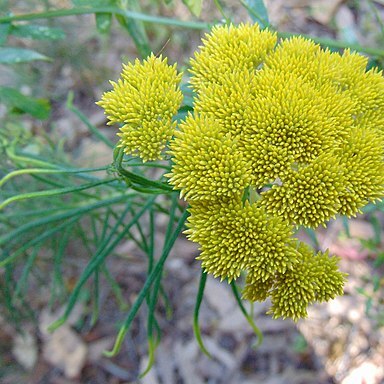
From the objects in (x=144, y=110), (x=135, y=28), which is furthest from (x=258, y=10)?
(x=144, y=110)

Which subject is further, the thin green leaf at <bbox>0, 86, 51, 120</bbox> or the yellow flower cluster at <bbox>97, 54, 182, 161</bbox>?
the thin green leaf at <bbox>0, 86, 51, 120</bbox>

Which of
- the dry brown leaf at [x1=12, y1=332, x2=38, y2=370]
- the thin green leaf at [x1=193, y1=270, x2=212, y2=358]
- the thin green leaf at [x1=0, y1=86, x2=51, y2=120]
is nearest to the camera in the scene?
the thin green leaf at [x1=193, y1=270, x2=212, y2=358]

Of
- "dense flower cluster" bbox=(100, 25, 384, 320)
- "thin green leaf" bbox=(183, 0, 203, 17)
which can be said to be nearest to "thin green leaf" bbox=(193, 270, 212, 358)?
"dense flower cluster" bbox=(100, 25, 384, 320)

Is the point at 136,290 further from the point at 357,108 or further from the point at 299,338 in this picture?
the point at 357,108

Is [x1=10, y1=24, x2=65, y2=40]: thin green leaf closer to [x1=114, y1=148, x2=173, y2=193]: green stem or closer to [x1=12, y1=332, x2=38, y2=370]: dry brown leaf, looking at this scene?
[x1=114, y1=148, x2=173, y2=193]: green stem

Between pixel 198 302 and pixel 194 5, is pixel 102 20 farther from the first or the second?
pixel 198 302

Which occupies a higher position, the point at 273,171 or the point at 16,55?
the point at 16,55

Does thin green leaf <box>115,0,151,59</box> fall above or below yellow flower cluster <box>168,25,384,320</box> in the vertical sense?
above

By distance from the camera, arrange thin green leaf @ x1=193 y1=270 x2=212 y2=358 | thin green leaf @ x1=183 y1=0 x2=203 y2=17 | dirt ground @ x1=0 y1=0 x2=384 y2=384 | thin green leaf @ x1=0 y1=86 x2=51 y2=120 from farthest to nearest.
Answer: dirt ground @ x1=0 y1=0 x2=384 y2=384 → thin green leaf @ x1=0 y1=86 x2=51 y2=120 → thin green leaf @ x1=183 y1=0 x2=203 y2=17 → thin green leaf @ x1=193 y1=270 x2=212 y2=358

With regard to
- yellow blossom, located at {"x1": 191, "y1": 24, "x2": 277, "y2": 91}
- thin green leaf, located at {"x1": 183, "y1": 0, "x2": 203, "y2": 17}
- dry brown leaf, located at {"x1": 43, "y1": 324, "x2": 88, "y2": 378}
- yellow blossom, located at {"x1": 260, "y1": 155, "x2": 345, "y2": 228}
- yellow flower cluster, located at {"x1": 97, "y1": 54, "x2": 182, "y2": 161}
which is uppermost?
thin green leaf, located at {"x1": 183, "y1": 0, "x2": 203, "y2": 17}
